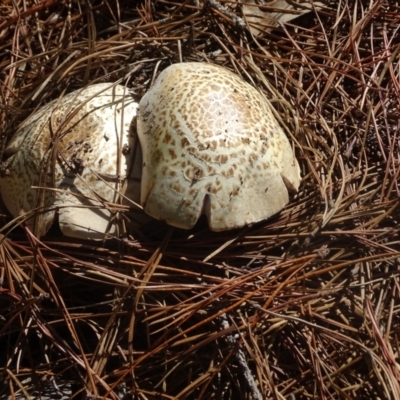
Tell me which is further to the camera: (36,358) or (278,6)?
(278,6)

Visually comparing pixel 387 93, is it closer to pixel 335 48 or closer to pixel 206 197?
pixel 335 48

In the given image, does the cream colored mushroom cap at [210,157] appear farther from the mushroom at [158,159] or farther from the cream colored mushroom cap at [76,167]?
the cream colored mushroom cap at [76,167]

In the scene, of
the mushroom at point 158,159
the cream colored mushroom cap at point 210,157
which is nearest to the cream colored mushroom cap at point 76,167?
the mushroom at point 158,159

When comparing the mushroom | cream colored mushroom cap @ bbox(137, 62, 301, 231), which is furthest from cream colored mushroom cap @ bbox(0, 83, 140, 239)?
cream colored mushroom cap @ bbox(137, 62, 301, 231)

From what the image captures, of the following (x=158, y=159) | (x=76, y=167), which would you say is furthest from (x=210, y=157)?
(x=76, y=167)

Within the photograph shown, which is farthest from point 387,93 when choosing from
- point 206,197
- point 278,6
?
point 206,197

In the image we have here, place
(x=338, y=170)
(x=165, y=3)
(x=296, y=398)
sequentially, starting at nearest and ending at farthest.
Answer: (x=296, y=398) → (x=338, y=170) → (x=165, y=3)
